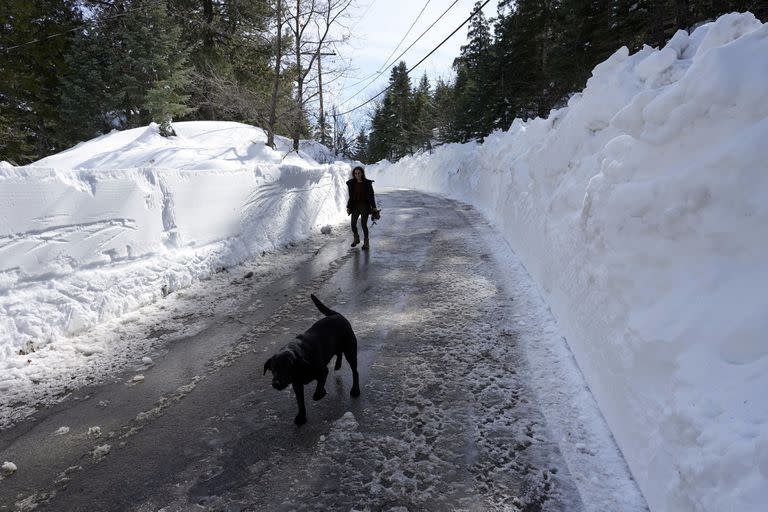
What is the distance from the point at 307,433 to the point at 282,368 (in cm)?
57

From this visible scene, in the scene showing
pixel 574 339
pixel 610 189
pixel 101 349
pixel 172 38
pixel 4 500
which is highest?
pixel 172 38

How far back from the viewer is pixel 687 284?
2492mm

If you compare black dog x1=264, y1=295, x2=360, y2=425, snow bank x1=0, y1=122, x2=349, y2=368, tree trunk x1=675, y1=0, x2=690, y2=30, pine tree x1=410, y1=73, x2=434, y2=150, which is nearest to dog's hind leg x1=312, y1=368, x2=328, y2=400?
black dog x1=264, y1=295, x2=360, y2=425

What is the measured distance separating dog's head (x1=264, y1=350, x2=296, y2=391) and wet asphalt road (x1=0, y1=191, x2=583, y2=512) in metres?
0.44

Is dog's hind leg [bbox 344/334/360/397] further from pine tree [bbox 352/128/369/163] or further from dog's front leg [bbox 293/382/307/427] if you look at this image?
pine tree [bbox 352/128/369/163]

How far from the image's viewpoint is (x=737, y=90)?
262 cm

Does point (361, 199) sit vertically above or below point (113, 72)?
below

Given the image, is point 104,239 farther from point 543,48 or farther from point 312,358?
point 543,48

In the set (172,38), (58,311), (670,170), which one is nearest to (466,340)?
(670,170)

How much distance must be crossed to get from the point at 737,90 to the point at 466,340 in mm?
3042

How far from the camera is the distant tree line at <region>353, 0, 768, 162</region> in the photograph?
55.9 feet

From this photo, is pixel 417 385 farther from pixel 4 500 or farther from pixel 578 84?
pixel 578 84

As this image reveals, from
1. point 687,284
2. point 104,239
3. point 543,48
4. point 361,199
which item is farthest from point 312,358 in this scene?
point 543,48

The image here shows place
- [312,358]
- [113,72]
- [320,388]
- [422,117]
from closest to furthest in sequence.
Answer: [312,358]
[320,388]
[113,72]
[422,117]
